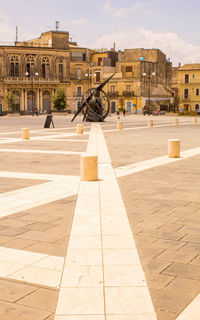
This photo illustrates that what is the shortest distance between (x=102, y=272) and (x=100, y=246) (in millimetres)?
748

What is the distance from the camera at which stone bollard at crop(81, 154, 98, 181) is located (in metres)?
8.56

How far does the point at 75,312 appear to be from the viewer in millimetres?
3289

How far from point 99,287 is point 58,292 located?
1.16ft

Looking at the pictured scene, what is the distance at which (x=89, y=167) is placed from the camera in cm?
866

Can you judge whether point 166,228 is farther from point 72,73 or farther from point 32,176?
point 72,73

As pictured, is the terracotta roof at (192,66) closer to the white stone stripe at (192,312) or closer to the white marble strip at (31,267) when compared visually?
the white marble strip at (31,267)

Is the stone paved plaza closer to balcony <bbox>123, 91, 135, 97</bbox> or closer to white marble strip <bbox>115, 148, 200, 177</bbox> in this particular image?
white marble strip <bbox>115, 148, 200, 177</bbox>

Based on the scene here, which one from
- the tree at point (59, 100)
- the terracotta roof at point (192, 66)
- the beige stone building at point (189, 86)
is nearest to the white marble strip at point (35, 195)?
the tree at point (59, 100)

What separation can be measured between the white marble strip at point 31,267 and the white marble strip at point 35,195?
168cm

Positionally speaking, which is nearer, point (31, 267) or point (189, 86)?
point (31, 267)

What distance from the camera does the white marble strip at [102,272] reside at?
3320 mm

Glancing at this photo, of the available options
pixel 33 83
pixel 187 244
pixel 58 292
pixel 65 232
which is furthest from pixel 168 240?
pixel 33 83

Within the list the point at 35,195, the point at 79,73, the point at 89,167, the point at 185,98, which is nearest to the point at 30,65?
the point at 79,73

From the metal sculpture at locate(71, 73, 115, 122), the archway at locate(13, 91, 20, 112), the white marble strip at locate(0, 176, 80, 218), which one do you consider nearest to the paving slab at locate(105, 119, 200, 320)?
the white marble strip at locate(0, 176, 80, 218)
